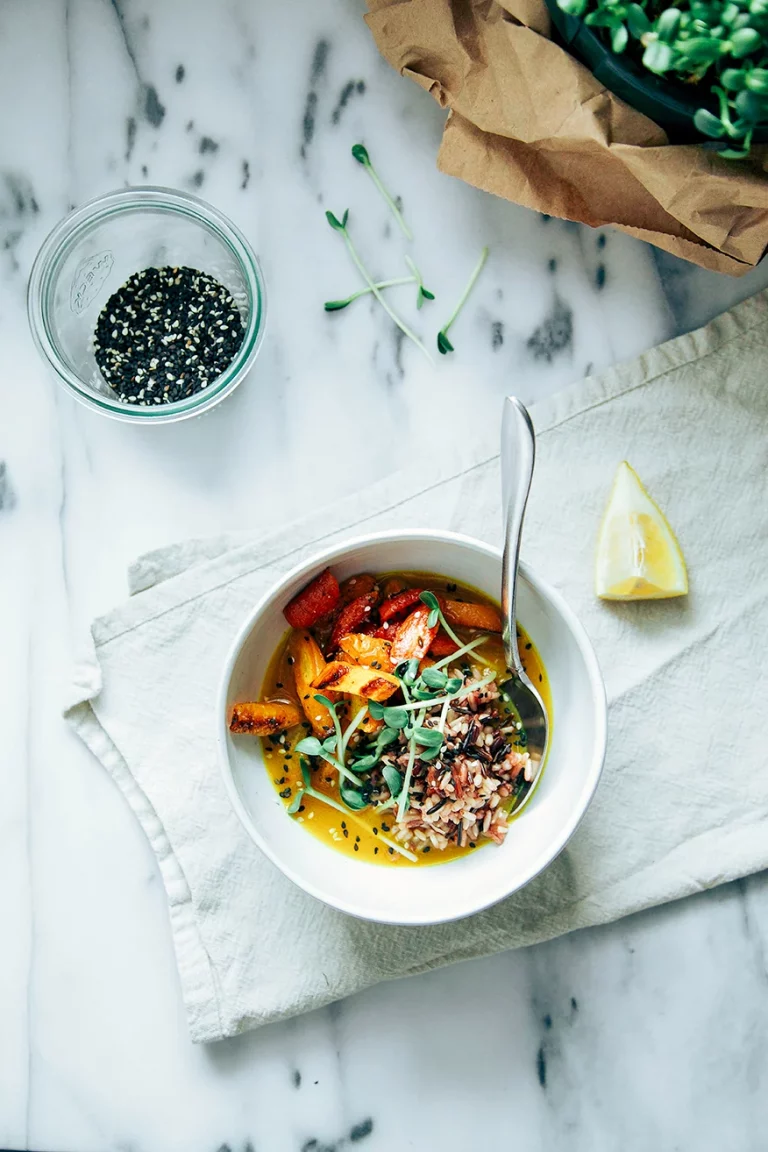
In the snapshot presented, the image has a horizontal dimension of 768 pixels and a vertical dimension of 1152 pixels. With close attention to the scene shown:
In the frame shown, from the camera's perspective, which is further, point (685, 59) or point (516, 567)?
point (516, 567)

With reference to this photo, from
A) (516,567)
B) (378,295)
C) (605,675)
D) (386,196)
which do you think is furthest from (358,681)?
(386,196)

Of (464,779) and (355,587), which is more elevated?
(355,587)

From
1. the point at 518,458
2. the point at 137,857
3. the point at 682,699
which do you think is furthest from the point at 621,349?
the point at 137,857

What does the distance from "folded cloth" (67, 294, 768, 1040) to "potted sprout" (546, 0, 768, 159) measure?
0.40m

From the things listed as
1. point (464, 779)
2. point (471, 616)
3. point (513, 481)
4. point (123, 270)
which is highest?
point (123, 270)

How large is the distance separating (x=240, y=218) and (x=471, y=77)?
457 millimetres

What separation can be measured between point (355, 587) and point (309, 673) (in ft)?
0.49

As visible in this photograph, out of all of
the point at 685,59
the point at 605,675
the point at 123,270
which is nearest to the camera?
the point at 685,59

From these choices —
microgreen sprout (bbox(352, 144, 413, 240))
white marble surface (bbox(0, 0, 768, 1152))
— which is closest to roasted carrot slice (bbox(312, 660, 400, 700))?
white marble surface (bbox(0, 0, 768, 1152))

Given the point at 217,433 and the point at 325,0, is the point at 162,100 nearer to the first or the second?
the point at 325,0

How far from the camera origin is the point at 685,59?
1.26m

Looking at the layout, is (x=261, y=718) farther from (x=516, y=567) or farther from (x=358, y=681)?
(x=516, y=567)

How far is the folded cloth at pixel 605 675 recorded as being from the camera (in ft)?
5.51

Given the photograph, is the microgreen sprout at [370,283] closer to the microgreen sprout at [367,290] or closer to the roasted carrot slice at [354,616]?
the microgreen sprout at [367,290]
